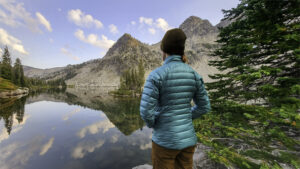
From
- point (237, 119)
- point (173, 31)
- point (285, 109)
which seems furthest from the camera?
point (237, 119)

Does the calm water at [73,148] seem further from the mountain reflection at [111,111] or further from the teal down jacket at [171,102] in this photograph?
the teal down jacket at [171,102]

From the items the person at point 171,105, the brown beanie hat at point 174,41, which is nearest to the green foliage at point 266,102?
the person at point 171,105

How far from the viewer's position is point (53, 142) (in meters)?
14.9

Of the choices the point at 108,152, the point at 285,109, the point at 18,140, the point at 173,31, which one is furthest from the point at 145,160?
the point at 18,140

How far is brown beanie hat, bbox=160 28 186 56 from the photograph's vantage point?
250 cm

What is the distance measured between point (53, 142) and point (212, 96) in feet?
59.7

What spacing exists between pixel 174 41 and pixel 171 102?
124cm

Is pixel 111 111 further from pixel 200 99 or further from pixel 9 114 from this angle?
pixel 200 99

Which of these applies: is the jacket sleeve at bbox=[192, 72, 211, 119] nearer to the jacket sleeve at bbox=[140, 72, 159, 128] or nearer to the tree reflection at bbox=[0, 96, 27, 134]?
the jacket sleeve at bbox=[140, 72, 159, 128]

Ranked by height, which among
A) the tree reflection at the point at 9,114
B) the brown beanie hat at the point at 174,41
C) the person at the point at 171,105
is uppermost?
the brown beanie hat at the point at 174,41

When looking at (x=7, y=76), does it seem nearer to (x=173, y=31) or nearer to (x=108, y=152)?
(x=108, y=152)

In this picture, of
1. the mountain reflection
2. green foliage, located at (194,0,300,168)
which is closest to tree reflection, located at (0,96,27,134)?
the mountain reflection

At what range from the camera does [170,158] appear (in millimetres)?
2602

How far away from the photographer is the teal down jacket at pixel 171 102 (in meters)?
2.39
